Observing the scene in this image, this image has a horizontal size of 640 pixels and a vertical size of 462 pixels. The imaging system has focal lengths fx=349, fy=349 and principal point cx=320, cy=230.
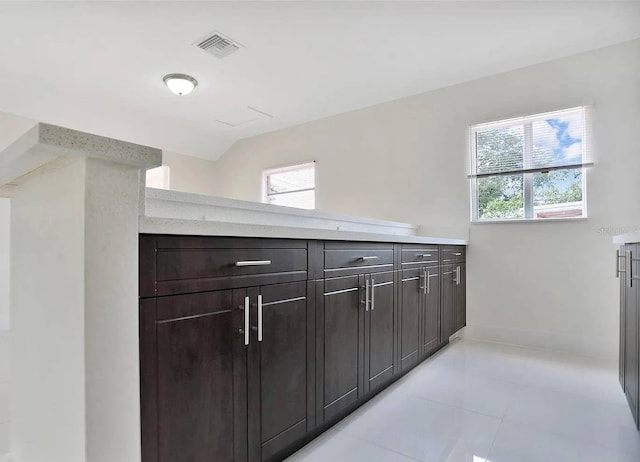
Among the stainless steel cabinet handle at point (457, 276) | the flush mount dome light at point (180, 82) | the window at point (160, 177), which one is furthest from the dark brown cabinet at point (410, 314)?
the window at point (160, 177)

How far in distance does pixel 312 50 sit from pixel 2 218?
12.2ft

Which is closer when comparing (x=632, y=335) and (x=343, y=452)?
(x=343, y=452)

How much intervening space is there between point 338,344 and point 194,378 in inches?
31.7

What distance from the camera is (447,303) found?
3150 mm

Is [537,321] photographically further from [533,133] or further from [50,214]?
[50,214]

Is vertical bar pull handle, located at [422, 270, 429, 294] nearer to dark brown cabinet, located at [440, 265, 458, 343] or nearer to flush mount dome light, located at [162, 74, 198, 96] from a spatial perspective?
dark brown cabinet, located at [440, 265, 458, 343]

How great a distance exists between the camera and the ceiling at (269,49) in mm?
2674

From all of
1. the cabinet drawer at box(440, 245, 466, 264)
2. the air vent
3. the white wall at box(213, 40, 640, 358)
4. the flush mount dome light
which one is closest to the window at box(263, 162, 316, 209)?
the white wall at box(213, 40, 640, 358)

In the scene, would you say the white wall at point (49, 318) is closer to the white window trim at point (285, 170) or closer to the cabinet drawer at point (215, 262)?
the cabinet drawer at point (215, 262)

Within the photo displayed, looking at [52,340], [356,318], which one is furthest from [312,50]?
[52,340]

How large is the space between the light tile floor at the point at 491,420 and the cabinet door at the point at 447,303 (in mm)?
403

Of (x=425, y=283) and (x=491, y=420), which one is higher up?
(x=425, y=283)

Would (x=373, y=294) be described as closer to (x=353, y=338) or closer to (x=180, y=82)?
(x=353, y=338)

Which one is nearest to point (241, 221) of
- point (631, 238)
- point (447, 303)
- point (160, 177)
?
point (447, 303)
